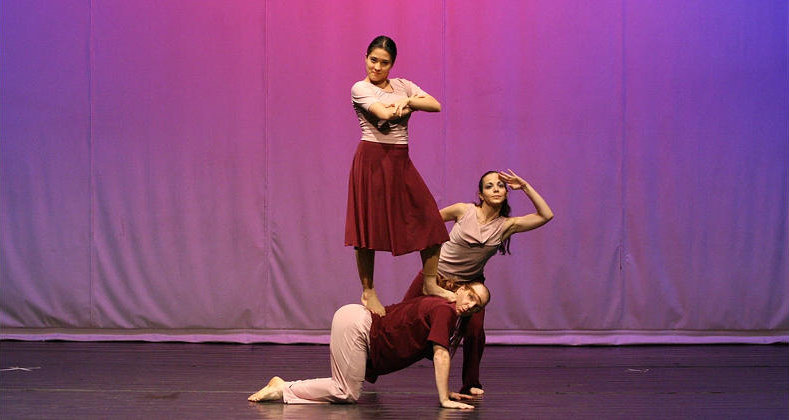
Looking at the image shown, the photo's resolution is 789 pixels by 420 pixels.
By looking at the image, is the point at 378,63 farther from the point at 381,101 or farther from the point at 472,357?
the point at 472,357

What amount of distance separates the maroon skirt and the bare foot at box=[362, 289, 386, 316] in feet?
0.80

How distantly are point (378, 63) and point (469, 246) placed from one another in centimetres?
114

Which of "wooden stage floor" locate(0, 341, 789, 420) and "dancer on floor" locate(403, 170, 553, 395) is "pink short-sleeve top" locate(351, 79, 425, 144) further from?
"wooden stage floor" locate(0, 341, 789, 420)

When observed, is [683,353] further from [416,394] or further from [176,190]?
[176,190]

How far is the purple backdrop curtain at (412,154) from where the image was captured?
634 cm

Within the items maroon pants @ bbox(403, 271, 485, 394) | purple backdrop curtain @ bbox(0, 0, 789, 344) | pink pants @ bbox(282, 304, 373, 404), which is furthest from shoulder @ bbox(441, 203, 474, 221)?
purple backdrop curtain @ bbox(0, 0, 789, 344)

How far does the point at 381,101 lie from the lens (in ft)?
13.0

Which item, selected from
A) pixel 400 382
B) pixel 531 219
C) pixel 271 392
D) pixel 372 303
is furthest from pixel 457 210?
pixel 271 392

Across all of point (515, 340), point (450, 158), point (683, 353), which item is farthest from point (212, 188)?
point (683, 353)

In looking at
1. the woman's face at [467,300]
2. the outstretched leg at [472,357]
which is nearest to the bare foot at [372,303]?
the woman's face at [467,300]

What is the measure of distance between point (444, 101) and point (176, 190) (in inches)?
79.6

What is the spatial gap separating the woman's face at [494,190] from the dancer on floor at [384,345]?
2.02 ft

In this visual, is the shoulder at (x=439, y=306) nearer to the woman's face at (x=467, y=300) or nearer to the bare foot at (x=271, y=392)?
the woman's face at (x=467, y=300)

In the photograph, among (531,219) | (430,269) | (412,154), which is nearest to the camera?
(430,269)
